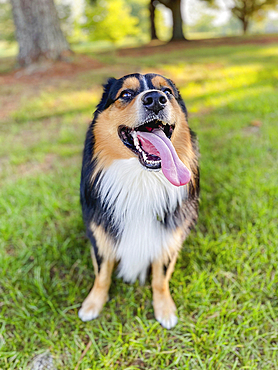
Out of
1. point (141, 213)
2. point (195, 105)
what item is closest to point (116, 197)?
point (141, 213)

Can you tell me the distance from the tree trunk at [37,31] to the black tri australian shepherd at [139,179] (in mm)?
6367

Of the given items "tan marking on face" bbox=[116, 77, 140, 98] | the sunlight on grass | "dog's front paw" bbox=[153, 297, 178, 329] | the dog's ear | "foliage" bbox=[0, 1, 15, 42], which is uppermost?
"foliage" bbox=[0, 1, 15, 42]

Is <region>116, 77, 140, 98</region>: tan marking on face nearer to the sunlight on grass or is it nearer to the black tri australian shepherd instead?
the black tri australian shepherd

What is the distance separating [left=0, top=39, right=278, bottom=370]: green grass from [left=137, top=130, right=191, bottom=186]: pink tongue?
997mm

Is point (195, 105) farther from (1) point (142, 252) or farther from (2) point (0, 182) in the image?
(1) point (142, 252)

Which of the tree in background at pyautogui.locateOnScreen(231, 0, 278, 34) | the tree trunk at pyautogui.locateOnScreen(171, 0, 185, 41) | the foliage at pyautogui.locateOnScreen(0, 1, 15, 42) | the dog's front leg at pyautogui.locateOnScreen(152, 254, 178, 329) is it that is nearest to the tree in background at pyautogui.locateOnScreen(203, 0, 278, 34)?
the tree in background at pyautogui.locateOnScreen(231, 0, 278, 34)

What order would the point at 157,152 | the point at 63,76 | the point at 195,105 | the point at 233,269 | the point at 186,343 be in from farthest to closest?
the point at 63,76
the point at 195,105
the point at 233,269
the point at 186,343
the point at 157,152

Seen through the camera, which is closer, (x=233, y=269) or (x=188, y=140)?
(x=188, y=140)

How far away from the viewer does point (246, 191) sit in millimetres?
3068

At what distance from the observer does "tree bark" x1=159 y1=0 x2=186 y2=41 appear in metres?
17.8

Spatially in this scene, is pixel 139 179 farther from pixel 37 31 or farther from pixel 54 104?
pixel 37 31

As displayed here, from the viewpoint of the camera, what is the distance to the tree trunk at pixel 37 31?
265 inches

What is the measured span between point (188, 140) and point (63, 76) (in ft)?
21.0

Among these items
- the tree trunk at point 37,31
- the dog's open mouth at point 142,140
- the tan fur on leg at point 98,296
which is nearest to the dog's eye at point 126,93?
the dog's open mouth at point 142,140
